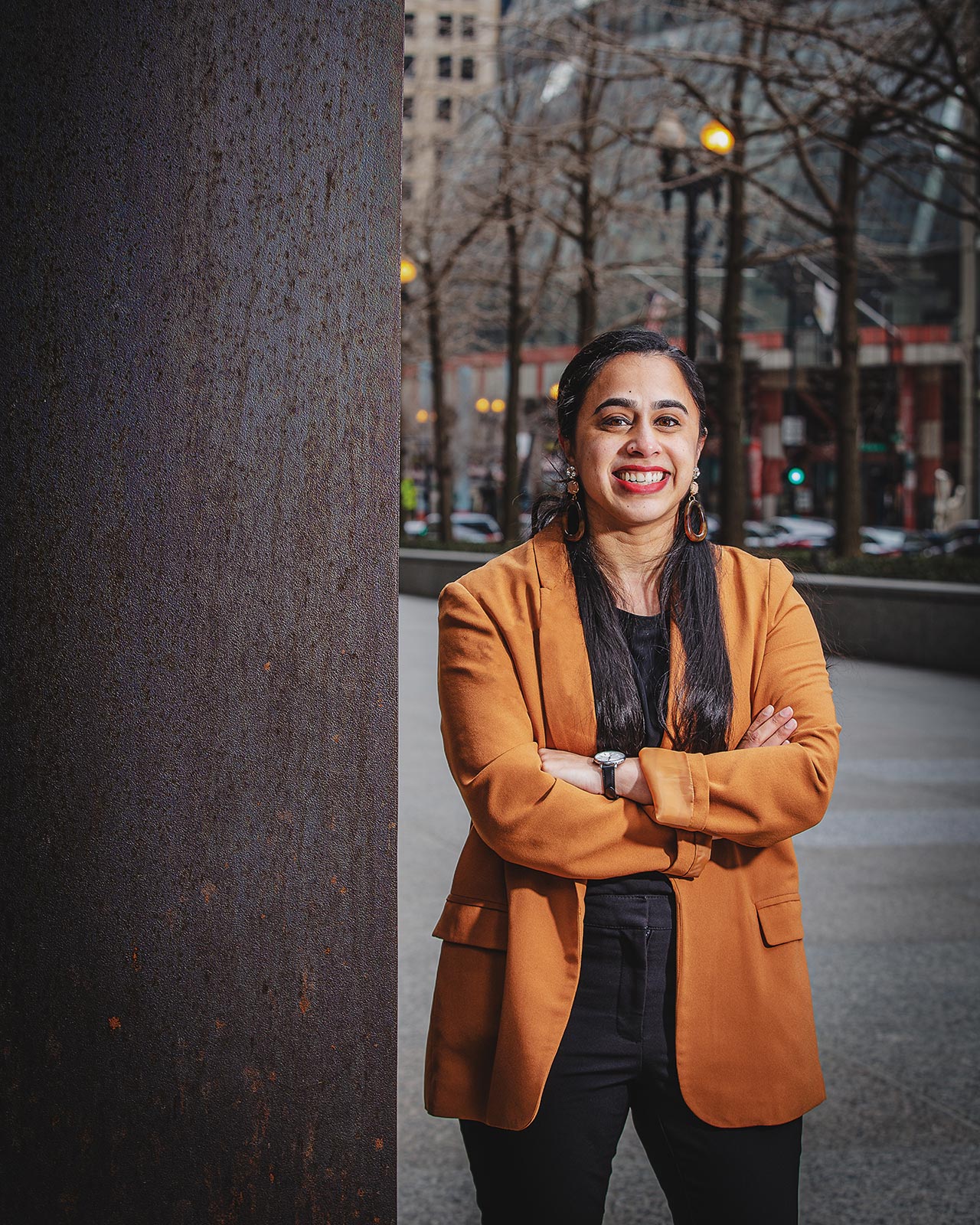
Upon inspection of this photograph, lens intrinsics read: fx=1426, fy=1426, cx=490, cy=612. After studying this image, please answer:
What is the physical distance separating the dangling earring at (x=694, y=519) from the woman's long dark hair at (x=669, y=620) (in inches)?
0.5

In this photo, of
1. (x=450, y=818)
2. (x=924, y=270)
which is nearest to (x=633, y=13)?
(x=450, y=818)

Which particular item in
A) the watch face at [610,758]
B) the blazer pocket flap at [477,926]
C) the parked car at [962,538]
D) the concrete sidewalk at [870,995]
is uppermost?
the parked car at [962,538]

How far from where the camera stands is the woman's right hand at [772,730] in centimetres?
242

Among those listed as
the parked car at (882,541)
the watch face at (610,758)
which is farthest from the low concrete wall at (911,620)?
the parked car at (882,541)

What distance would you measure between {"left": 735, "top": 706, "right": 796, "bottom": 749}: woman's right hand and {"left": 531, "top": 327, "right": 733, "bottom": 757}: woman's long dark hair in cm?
5

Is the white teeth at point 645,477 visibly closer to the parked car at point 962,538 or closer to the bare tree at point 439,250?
the bare tree at point 439,250

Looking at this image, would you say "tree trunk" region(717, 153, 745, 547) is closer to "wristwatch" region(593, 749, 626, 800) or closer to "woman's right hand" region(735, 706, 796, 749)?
"woman's right hand" region(735, 706, 796, 749)

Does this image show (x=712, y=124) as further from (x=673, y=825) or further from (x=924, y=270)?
(x=924, y=270)

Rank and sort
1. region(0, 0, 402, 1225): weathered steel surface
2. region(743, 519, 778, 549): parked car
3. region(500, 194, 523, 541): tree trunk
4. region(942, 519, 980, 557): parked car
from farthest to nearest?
region(743, 519, 778, 549): parked car < region(942, 519, 980, 557): parked car < region(500, 194, 523, 541): tree trunk < region(0, 0, 402, 1225): weathered steel surface

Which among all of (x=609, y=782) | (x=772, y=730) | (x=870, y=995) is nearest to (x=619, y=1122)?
(x=609, y=782)

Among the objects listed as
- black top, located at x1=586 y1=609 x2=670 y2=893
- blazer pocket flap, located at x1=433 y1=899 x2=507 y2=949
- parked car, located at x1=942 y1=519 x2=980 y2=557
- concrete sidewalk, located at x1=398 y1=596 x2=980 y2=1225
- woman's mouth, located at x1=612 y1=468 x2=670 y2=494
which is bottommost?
concrete sidewalk, located at x1=398 y1=596 x2=980 y2=1225

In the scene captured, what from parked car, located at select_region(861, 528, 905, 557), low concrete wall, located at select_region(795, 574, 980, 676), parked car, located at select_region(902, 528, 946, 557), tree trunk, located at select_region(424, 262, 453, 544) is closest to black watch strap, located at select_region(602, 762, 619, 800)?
low concrete wall, located at select_region(795, 574, 980, 676)

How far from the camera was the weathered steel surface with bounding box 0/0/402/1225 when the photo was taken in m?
1.98

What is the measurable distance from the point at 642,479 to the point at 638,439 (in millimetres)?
69
